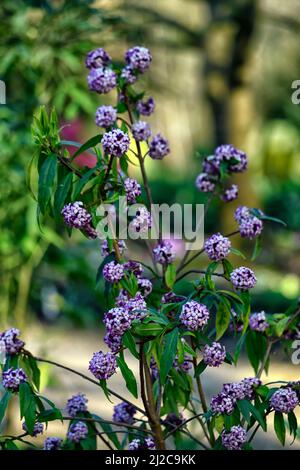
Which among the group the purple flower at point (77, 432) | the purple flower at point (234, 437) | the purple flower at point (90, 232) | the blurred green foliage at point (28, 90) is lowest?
the purple flower at point (234, 437)

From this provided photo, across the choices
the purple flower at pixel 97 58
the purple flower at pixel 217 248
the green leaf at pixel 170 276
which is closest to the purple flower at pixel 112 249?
the green leaf at pixel 170 276

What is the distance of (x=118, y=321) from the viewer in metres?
1.80

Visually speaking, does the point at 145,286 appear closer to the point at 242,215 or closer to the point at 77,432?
the point at 242,215

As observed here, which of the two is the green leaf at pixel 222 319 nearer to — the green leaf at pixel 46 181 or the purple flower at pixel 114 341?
the purple flower at pixel 114 341

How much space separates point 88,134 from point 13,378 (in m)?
9.59

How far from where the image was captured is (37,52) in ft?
12.5

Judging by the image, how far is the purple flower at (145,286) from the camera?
205cm

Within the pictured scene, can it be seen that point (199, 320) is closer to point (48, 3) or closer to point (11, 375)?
point (11, 375)

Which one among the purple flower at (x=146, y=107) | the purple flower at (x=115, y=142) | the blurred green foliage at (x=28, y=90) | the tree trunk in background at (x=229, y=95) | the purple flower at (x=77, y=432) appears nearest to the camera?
the purple flower at (x=115, y=142)

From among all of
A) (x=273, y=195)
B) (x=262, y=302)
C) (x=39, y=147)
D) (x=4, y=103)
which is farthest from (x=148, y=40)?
(x=39, y=147)

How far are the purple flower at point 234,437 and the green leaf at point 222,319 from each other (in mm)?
200

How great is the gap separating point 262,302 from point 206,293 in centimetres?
530

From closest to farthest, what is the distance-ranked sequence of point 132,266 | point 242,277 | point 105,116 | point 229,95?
point 242,277 → point 132,266 → point 105,116 → point 229,95

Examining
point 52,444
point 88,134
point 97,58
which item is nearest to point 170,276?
point 52,444
